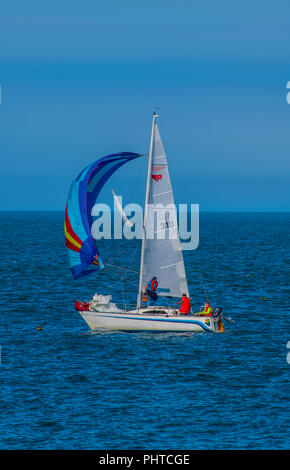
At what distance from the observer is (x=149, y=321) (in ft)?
136

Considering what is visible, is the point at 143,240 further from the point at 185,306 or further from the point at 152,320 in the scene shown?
the point at 152,320

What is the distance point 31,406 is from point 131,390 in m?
4.45

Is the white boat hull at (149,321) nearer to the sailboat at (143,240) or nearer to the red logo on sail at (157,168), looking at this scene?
the sailboat at (143,240)

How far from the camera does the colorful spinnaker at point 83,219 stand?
41812 mm

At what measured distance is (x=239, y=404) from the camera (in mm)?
30172

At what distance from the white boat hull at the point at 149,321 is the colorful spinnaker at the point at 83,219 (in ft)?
8.81

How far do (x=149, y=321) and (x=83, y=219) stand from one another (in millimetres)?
6683

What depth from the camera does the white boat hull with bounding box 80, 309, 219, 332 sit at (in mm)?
41219

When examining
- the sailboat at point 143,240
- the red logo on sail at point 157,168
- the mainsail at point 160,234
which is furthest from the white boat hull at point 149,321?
the red logo on sail at point 157,168

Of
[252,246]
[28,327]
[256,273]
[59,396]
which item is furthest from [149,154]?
[252,246]

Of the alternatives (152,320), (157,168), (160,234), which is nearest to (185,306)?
(152,320)
